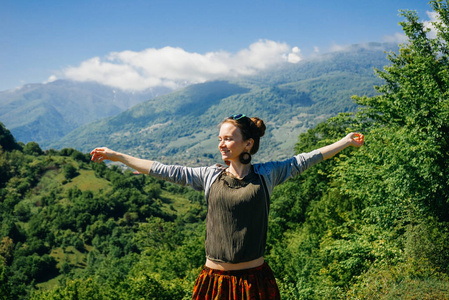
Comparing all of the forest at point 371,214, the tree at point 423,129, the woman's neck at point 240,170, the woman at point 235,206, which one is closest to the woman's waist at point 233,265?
the woman at point 235,206

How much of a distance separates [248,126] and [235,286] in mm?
1554

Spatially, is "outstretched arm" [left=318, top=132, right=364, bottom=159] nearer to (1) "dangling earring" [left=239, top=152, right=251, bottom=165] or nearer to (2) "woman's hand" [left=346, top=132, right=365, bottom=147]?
(2) "woman's hand" [left=346, top=132, right=365, bottom=147]

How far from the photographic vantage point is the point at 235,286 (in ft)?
10.9

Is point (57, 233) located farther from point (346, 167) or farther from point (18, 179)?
point (346, 167)

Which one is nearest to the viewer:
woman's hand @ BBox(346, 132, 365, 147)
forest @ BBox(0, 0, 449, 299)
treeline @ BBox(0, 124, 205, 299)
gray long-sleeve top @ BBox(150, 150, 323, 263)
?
gray long-sleeve top @ BBox(150, 150, 323, 263)

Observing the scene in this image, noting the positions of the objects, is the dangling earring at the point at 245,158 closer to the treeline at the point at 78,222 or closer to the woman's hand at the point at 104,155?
the woman's hand at the point at 104,155

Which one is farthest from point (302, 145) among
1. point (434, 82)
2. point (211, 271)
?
point (211, 271)

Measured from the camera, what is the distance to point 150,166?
351cm

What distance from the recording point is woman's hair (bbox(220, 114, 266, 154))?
137 inches

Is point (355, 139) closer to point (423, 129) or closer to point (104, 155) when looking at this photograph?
point (104, 155)

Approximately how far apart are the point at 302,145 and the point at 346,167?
2347 centimetres

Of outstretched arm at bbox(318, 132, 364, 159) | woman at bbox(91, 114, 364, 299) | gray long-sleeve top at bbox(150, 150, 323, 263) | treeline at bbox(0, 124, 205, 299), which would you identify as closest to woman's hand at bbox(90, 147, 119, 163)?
woman at bbox(91, 114, 364, 299)

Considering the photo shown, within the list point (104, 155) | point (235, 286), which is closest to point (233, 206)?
point (235, 286)

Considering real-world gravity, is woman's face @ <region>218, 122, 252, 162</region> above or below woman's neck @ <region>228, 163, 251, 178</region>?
above
